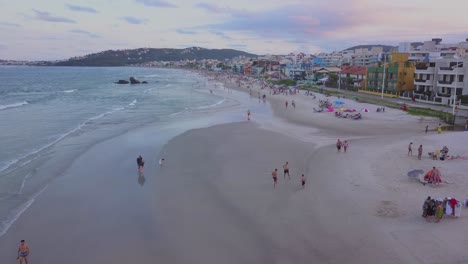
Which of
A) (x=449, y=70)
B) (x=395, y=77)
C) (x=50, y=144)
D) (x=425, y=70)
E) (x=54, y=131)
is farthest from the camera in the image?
(x=395, y=77)

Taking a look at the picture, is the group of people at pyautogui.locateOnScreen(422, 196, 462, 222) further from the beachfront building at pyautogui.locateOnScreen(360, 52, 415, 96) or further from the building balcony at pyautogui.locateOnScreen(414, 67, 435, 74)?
the beachfront building at pyautogui.locateOnScreen(360, 52, 415, 96)

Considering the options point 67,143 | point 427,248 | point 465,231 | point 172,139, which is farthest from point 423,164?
point 67,143

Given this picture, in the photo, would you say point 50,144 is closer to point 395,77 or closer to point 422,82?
point 422,82

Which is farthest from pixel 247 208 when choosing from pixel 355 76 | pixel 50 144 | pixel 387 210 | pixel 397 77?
pixel 355 76

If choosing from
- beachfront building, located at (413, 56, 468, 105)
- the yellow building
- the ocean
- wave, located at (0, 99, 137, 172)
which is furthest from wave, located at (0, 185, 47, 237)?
the yellow building

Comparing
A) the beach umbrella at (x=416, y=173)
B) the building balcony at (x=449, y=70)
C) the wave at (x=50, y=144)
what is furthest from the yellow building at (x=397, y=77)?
the beach umbrella at (x=416, y=173)

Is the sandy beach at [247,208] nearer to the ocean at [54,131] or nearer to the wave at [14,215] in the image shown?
the wave at [14,215]
